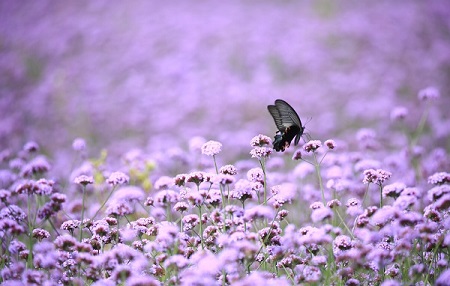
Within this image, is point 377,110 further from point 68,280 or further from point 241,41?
point 68,280

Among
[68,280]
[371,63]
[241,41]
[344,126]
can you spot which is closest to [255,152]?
[68,280]

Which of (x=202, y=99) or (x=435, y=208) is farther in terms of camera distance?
(x=202, y=99)

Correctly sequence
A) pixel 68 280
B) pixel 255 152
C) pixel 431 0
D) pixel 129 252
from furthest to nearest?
pixel 431 0, pixel 255 152, pixel 68 280, pixel 129 252

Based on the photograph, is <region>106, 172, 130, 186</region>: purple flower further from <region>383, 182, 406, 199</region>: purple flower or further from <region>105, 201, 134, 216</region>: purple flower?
<region>383, 182, 406, 199</region>: purple flower

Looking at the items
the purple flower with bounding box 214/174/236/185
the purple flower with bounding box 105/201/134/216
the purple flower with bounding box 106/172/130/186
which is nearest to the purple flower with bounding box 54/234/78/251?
the purple flower with bounding box 105/201/134/216

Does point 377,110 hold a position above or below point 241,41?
below

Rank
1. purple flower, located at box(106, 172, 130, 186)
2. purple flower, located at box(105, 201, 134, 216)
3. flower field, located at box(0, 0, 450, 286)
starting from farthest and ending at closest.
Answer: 1. purple flower, located at box(106, 172, 130, 186)
2. purple flower, located at box(105, 201, 134, 216)
3. flower field, located at box(0, 0, 450, 286)
